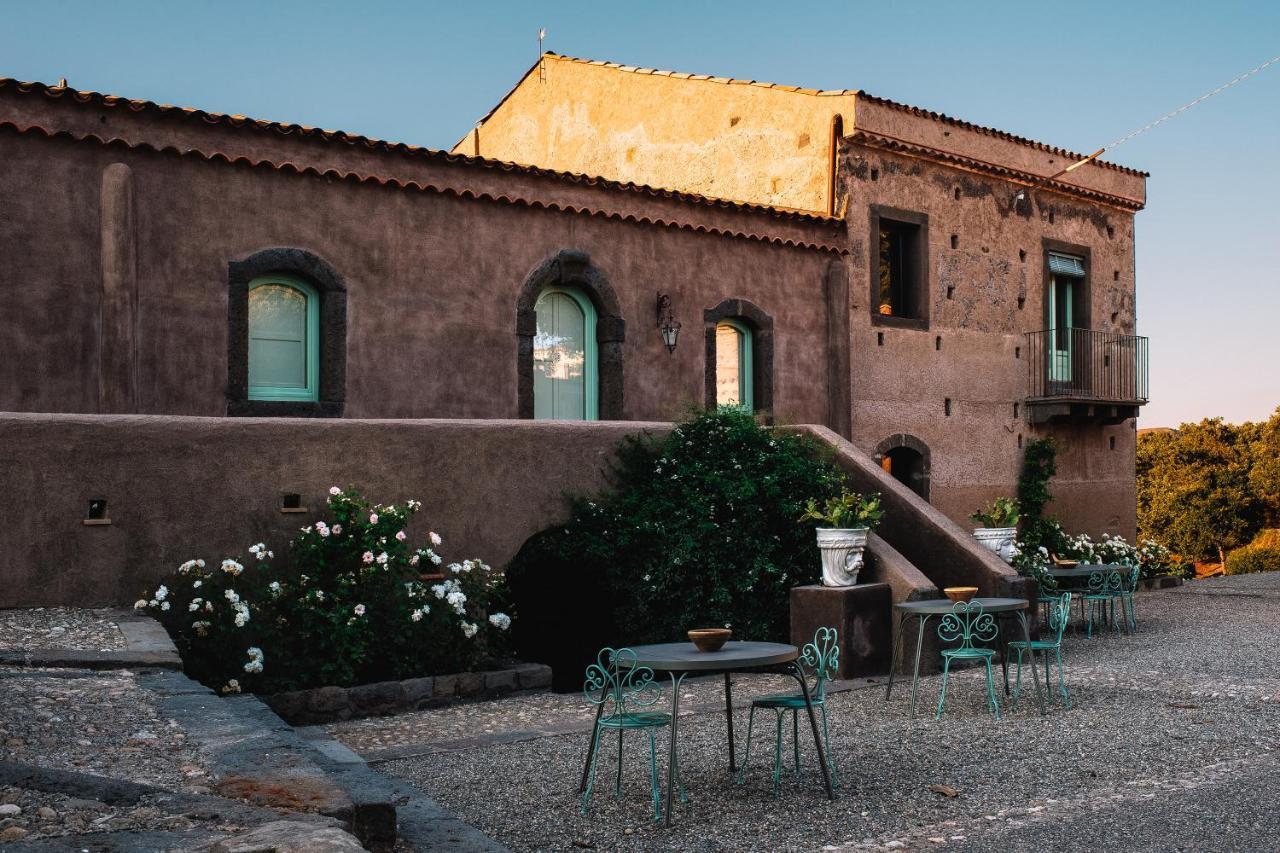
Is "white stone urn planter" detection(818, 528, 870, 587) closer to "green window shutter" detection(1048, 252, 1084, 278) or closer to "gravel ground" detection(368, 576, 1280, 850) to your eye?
"gravel ground" detection(368, 576, 1280, 850)

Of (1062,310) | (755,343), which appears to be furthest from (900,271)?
(1062,310)

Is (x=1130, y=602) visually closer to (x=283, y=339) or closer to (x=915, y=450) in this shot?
(x=915, y=450)

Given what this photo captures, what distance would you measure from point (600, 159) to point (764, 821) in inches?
568

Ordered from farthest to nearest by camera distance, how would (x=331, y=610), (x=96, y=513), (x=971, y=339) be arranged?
(x=971, y=339) < (x=331, y=610) < (x=96, y=513)

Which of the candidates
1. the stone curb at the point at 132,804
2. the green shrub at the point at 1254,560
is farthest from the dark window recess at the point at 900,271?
the green shrub at the point at 1254,560

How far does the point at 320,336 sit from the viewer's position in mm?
11523

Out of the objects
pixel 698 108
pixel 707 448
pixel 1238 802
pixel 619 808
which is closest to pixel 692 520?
pixel 707 448

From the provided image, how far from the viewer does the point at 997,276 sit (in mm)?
17312

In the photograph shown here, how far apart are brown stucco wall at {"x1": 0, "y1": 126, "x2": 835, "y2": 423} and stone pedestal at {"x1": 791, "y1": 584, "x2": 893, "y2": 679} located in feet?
9.20

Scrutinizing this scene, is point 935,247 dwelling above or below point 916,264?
above

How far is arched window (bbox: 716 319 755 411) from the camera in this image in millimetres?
14539

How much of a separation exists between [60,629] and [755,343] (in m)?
9.40

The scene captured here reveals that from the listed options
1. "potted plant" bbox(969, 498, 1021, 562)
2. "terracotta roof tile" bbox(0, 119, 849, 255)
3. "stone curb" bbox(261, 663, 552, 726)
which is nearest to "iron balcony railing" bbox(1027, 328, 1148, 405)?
"terracotta roof tile" bbox(0, 119, 849, 255)

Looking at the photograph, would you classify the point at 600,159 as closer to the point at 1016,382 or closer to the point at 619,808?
the point at 1016,382
